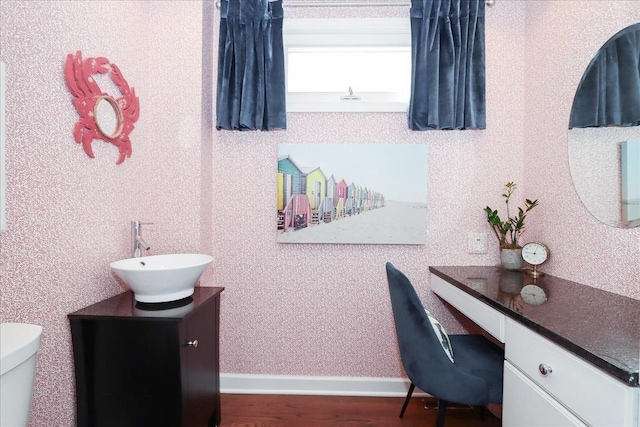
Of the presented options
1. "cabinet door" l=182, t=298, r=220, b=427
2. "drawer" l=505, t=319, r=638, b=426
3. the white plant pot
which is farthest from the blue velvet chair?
"cabinet door" l=182, t=298, r=220, b=427

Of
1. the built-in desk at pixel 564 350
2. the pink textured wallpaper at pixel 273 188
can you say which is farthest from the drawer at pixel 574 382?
the pink textured wallpaper at pixel 273 188

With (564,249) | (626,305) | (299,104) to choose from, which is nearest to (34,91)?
(299,104)

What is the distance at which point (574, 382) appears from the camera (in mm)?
875

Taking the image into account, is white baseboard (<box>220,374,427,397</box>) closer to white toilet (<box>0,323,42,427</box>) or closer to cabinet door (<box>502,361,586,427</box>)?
cabinet door (<box>502,361,586,427</box>)

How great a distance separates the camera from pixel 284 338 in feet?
6.97

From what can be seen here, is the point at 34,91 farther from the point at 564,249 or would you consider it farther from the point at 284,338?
the point at 564,249

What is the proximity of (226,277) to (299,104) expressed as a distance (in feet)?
3.87

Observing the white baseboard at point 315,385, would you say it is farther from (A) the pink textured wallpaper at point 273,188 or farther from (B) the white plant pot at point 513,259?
(B) the white plant pot at point 513,259

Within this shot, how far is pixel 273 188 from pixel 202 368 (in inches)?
42.0

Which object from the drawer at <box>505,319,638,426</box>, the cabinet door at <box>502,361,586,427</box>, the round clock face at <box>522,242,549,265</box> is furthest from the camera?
the round clock face at <box>522,242,549,265</box>

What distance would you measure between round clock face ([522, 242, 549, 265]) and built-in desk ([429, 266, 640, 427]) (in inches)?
8.3

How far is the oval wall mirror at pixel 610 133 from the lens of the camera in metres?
1.28

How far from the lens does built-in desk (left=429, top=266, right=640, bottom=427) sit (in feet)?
2.51

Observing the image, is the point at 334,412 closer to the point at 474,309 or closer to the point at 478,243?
the point at 474,309
